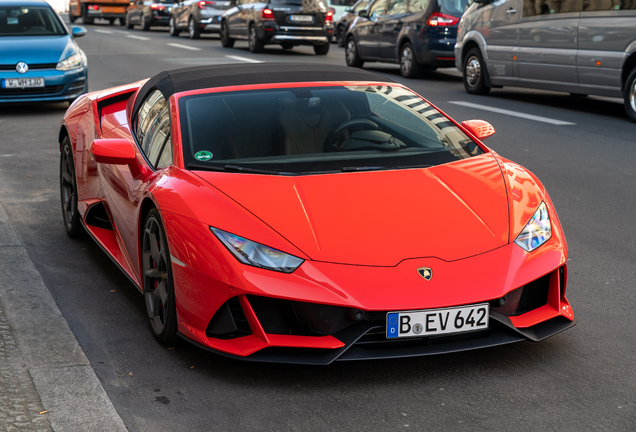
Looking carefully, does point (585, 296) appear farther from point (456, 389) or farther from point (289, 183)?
point (289, 183)

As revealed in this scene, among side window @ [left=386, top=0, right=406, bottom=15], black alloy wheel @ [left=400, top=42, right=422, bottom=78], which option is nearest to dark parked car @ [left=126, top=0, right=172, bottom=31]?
side window @ [left=386, top=0, right=406, bottom=15]

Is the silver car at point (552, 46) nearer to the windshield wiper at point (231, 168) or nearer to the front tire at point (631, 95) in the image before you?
the front tire at point (631, 95)

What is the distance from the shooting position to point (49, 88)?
39.2 feet

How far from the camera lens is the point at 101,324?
166 inches

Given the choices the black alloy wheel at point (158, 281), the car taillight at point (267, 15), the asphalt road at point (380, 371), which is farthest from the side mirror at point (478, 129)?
the car taillight at point (267, 15)

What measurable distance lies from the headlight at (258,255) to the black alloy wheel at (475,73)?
11.3 m

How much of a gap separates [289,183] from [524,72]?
9.88 m

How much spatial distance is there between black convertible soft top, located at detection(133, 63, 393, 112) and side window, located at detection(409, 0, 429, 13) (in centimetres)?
1177

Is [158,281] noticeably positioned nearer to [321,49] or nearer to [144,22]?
[321,49]

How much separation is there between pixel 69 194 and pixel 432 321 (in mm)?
3353

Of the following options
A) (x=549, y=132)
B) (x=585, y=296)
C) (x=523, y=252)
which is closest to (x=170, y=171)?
(x=523, y=252)

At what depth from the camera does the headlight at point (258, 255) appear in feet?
11.1

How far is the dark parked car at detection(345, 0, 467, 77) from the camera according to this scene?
639 inches

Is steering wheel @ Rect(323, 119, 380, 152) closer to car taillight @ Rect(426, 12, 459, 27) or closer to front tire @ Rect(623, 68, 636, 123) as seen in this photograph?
front tire @ Rect(623, 68, 636, 123)
